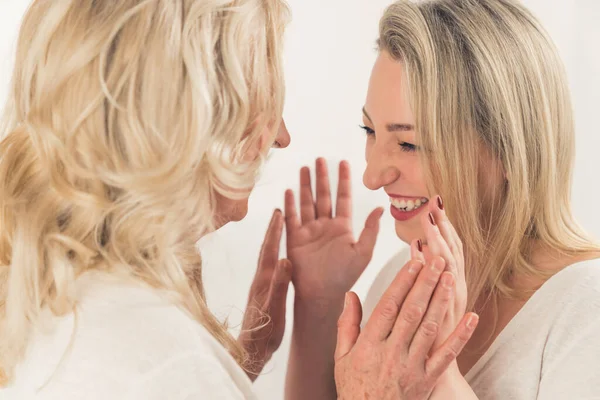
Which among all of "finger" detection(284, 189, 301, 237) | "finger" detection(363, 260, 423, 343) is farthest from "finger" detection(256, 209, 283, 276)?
"finger" detection(363, 260, 423, 343)

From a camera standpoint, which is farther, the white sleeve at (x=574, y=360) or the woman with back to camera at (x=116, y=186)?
the white sleeve at (x=574, y=360)

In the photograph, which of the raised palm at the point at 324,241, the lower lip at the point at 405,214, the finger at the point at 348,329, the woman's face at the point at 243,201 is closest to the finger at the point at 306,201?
the raised palm at the point at 324,241

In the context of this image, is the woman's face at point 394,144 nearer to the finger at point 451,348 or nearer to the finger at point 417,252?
the finger at point 417,252

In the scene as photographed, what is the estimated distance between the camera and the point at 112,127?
792mm

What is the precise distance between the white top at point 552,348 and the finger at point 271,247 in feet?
1.48

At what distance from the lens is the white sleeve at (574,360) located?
3.13ft

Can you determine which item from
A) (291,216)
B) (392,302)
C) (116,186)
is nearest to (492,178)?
(392,302)

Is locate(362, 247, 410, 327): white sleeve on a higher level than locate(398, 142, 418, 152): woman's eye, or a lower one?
lower

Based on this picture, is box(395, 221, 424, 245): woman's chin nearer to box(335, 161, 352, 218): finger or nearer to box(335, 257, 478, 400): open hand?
box(335, 161, 352, 218): finger

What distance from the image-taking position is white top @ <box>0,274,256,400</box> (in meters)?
0.75

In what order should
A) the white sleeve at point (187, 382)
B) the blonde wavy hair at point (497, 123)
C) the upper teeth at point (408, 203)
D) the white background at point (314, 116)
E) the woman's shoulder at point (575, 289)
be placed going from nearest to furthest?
the white sleeve at point (187, 382), the woman's shoulder at point (575, 289), the blonde wavy hair at point (497, 123), the upper teeth at point (408, 203), the white background at point (314, 116)

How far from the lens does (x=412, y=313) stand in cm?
91

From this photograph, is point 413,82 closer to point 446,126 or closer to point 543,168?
point 446,126

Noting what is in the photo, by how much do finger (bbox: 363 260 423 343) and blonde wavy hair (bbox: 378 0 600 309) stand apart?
0.80ft
